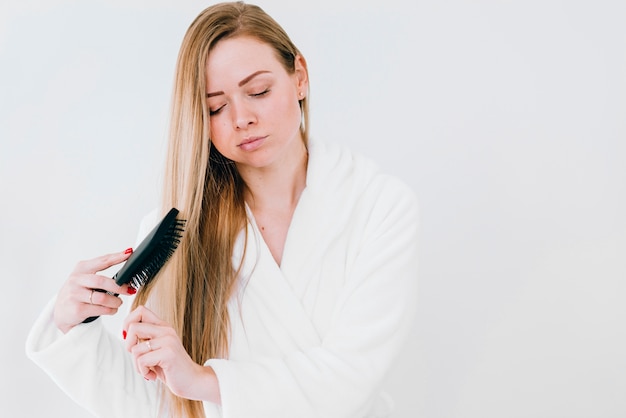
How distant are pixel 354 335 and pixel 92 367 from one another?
0.44 meters

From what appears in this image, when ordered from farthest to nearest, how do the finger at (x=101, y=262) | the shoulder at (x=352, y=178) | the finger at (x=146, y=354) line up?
1. the shoulder at (x=352, y=178)
2. the finger at (x=101, y=262)
3. the finger at (x=146, y=354)

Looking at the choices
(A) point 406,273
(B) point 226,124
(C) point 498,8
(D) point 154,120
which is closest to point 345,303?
(A) point 406,273

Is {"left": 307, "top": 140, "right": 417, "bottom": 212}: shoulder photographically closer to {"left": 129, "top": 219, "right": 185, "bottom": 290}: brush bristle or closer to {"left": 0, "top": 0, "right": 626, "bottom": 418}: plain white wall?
{"left": 129, "top": 219, "right": 185, "bottom": 290}: brush bristle

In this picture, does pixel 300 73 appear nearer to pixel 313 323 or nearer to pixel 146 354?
pixel 313 323

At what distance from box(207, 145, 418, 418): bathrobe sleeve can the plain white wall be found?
481 millimetres

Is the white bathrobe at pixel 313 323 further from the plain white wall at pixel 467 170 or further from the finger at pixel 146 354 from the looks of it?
the plain white wall at pixel 467 170

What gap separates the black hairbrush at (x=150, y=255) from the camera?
1229 millimetres

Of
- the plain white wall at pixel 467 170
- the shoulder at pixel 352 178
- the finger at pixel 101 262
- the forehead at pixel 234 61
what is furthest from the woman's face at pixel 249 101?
the plain white wall at pixel 467 170

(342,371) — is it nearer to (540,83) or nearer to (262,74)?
(262,74)

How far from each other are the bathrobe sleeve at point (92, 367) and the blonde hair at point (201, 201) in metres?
0.05

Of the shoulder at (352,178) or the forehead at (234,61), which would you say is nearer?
the forehead at (234,61)

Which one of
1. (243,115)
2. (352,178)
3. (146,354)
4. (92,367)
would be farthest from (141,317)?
(352,178)

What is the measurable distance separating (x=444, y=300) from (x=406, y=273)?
1.82 feet

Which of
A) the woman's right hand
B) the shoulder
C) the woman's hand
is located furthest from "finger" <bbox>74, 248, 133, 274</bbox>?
the shoulder
